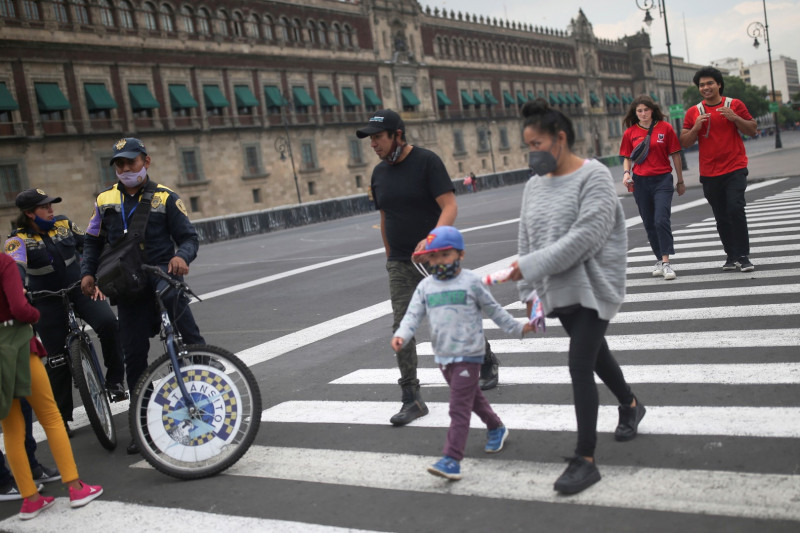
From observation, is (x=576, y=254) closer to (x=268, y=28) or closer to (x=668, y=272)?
(x=668, y=272)

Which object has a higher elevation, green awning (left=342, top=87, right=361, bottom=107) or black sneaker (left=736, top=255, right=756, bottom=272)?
green awning (left=342, top=87, right=361, bottom=107)

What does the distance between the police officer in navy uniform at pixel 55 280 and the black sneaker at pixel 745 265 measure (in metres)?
6.45

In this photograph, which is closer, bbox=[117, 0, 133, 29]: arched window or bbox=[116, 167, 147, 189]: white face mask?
bbox=[116, 167, 147, 189]: white face mask

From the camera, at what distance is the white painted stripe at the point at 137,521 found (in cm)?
361

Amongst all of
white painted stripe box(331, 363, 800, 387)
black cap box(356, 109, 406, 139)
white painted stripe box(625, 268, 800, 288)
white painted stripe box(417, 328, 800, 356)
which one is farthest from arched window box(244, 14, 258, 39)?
black cap box(356, 109, 406, 139)

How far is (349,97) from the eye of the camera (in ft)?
198

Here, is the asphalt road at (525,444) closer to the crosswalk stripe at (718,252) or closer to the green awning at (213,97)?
the crosswalk stripe at (718,252)

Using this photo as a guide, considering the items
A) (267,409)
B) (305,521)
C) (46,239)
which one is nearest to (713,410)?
(305,521)

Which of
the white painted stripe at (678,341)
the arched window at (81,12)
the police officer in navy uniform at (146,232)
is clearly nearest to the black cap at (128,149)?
the police officer in navy uniform at (146,232)

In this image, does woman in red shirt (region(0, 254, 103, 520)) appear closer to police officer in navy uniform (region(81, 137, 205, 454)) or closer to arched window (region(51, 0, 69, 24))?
police officer in navy uniform (region(81, 137, 205, 454))

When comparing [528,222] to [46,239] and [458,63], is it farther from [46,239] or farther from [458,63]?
[458,63]

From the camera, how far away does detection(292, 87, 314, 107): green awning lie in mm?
55719

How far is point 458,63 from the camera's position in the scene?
74.0 meters

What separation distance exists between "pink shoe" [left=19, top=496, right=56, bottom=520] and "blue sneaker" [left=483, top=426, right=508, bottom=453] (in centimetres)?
246
